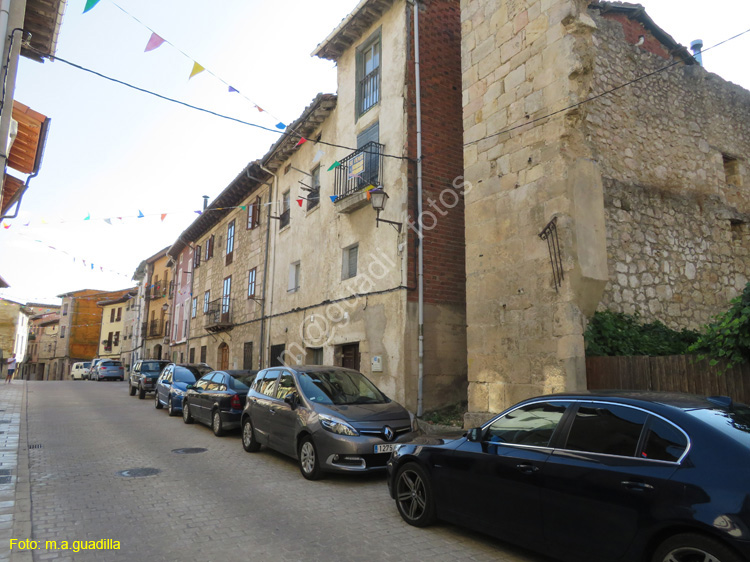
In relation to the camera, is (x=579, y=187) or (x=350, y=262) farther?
(x=350, y=262)

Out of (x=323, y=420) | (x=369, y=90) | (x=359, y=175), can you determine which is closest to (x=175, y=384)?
(x=359, y=175)

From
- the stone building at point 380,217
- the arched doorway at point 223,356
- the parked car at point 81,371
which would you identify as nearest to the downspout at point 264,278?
the stone building at point 380,217

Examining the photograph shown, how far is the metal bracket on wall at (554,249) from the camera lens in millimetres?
7766

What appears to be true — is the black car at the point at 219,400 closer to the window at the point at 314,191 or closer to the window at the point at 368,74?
the window at the point at 314,191

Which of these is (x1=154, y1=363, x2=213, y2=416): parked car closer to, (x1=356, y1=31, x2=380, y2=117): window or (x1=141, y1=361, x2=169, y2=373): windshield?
(x1=141, y1=361, x2=169, y2=373): windshield

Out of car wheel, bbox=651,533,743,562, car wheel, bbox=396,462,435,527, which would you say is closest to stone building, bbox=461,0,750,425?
car wheel, bbox=396,462,435,527

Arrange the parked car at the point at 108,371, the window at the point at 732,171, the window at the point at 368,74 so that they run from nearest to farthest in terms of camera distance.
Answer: the window at the point at 732,171 → the window at the point at 368,74 → the parked car at the point at 108,371

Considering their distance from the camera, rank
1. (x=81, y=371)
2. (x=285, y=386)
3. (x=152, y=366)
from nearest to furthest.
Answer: (x=285, y=386)
(x=152, y=366)
(x=81, y=371)

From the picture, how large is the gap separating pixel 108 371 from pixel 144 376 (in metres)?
21.3

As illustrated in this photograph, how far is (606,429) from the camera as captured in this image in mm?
3617

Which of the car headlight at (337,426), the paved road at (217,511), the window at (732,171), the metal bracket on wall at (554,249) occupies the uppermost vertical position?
the window at (732,171)

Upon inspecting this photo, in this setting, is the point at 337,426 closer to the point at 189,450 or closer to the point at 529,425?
the point at 529,425

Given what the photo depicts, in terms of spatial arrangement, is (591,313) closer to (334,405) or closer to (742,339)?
(742,339)

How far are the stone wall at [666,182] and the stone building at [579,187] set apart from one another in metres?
0.03
